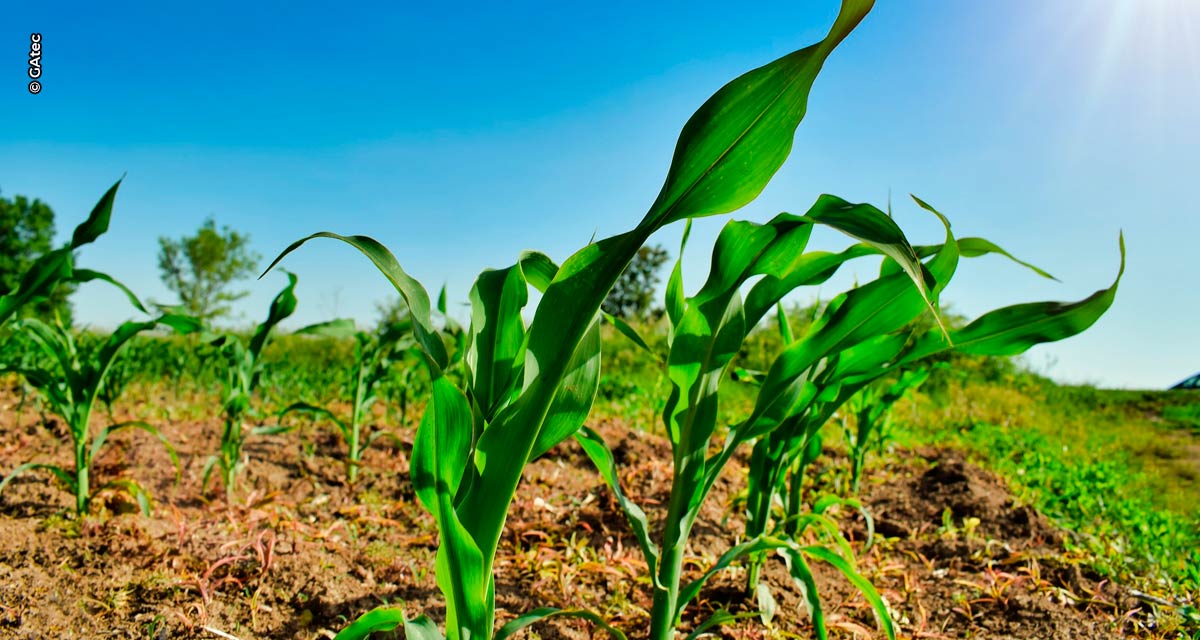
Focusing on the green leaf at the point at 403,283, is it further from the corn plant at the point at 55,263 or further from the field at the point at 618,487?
the corn plant at the point at 55,263

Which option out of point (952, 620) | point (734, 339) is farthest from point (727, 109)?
point (952, 620)

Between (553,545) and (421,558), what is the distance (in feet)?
1.52

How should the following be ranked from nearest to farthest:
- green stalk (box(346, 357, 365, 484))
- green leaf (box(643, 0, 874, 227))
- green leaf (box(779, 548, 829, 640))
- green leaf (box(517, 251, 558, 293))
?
green leaf (box(643, 0, 874, 227)) → green leaf (box(517, 251, 558, 293)) → green leaf (box(779, 548, 829, 640)) → green stalk (box(346, 357, 365, 484))

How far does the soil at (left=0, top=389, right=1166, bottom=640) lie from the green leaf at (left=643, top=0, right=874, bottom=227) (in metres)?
1.32

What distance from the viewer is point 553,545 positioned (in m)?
2.52

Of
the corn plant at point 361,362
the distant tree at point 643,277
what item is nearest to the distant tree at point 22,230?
the distant tree at point 643,277

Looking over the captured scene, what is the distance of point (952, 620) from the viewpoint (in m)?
2.17

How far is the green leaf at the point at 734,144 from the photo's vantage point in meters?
1.01

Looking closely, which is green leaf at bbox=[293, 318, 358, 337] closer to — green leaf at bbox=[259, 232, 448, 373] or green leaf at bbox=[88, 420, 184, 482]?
green leaf at bbox=[88, 420, 184, 482]

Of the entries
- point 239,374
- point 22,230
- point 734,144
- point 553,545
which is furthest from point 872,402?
point 22,230

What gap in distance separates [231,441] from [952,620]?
2.78 m

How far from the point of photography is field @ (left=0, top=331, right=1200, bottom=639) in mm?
1956

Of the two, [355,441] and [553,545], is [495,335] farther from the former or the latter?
[355,441]

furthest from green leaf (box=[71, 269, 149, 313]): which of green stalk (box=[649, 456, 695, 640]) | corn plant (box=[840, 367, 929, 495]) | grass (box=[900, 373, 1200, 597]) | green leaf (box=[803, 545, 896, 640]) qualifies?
grass (box=[900, 373, 1200, 597])
